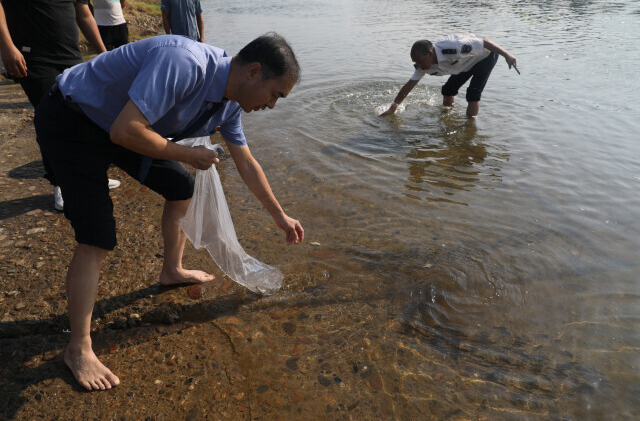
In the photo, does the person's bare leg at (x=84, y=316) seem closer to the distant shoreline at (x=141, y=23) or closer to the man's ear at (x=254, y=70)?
the man's ear at (x=254, y=70)

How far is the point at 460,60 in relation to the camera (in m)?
5.89

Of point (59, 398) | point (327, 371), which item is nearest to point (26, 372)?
point (59, 398)

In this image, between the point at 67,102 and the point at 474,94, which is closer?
the point at 67,102

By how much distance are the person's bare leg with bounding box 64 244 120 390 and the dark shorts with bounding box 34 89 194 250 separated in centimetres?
9

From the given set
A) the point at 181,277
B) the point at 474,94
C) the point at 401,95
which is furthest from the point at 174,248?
the point at 474,94

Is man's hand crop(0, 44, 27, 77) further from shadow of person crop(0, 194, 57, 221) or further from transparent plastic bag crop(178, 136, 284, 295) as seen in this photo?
transparent plastic bag crop(178, 136, 284, 295)

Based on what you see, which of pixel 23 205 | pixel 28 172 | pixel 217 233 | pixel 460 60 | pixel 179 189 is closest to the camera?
pixel 179 189

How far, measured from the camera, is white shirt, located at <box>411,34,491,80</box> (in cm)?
581

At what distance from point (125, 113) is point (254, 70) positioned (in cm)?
53

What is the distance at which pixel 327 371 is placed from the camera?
87.0 inches

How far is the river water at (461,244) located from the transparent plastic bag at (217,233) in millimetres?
156

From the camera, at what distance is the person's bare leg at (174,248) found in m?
2.52

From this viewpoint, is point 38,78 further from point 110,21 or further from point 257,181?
point 110,21

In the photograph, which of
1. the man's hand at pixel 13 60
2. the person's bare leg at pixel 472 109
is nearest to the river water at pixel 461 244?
the person's bare leg at pixel 472 109
